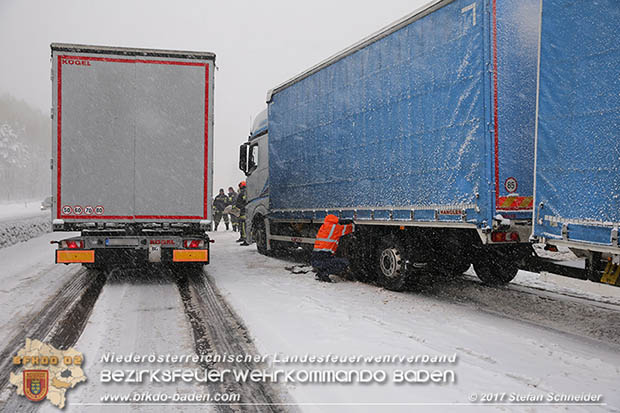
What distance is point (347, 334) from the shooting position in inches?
199

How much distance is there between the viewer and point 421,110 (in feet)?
21.9

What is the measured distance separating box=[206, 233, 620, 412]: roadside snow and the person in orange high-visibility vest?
542 millimetres

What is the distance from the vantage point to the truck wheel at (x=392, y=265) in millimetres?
7309

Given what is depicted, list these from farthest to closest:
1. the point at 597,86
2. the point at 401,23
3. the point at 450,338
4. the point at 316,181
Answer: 1. the point at 316,181
2. the point at 401,23
3. the point at 450,338
4. the point at 597,86

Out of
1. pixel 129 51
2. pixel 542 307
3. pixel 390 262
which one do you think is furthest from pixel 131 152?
pixel 542 307

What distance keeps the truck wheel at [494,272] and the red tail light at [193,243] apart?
4.61 m

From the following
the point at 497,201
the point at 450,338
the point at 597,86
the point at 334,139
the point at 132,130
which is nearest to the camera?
the point at 597,86

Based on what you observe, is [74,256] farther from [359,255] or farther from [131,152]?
[359,255]

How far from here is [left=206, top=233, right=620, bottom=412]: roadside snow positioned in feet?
11.7

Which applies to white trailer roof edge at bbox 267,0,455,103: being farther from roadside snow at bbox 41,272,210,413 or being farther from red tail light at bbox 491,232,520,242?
roadside snow at bbox 41,272,210,413

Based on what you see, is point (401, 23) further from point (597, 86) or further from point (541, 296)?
point (541, 296)

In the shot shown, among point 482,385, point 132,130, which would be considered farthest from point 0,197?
point 482,385

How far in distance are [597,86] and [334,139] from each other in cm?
509

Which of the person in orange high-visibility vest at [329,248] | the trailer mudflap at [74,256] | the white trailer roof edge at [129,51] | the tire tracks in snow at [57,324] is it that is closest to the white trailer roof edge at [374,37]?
the white trailer roof edge at [129,51]
